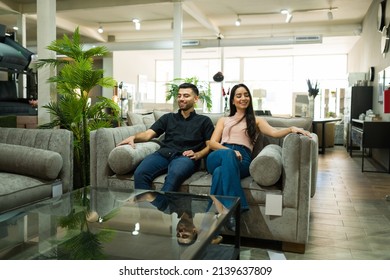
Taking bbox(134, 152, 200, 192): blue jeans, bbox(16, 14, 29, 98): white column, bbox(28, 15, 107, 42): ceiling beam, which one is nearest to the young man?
bbox(134, 152, 200, 192): blue jeans

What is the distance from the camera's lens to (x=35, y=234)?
1717 mm

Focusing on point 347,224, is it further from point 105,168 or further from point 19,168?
point 19,168

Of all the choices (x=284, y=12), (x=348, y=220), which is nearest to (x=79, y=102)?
(x=348, y=220)

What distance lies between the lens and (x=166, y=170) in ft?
9.50

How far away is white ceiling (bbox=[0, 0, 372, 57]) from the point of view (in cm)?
796

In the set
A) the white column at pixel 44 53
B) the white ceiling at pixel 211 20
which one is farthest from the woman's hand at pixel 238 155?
the white ceiling at pixel 211 20

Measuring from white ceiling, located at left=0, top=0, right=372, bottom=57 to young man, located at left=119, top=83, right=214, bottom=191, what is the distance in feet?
15.6

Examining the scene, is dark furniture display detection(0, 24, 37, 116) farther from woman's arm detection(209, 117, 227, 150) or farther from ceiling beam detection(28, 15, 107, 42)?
ceiling beam detection(28, 15, 107, 42)

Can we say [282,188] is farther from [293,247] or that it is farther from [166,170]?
[166,170]

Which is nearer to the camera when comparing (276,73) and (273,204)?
(273,204)

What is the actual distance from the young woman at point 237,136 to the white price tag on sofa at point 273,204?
9.0 inches

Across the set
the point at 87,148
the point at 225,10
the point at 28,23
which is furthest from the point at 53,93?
the point at 28,23

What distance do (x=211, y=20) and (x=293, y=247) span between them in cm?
865

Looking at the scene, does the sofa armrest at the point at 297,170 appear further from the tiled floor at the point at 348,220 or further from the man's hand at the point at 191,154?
the man's hand at the point at 191,154
